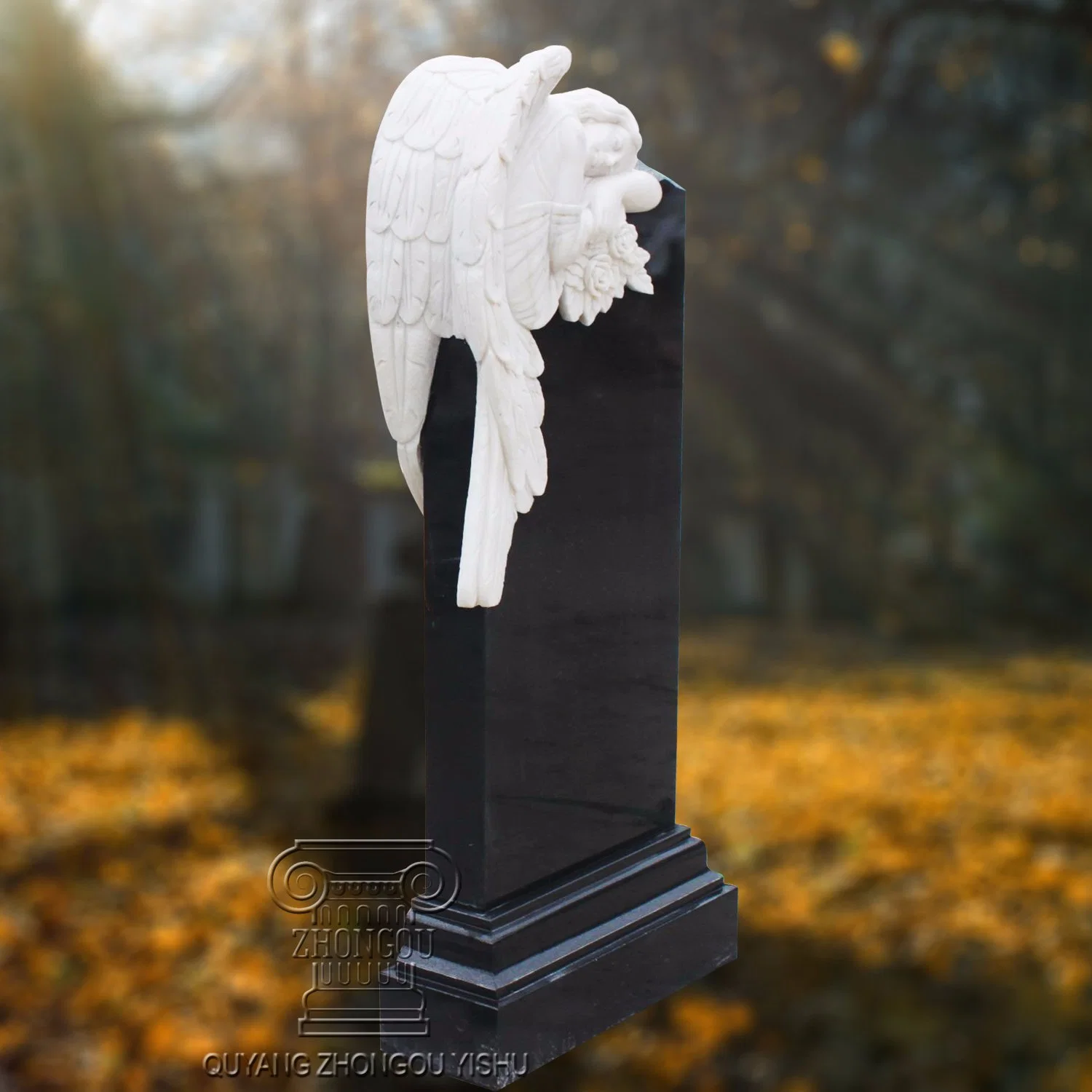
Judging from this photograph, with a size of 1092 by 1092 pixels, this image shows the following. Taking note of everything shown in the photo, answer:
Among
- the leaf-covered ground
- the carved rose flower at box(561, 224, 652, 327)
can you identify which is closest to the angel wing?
the carved rose flower at box(561, 224, 652, 327)

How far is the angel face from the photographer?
9.05ft

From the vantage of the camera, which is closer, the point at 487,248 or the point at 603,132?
the point at 487,248

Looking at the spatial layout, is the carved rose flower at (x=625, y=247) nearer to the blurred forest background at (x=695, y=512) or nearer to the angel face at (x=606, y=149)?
the angel face at (x=606, y=149)

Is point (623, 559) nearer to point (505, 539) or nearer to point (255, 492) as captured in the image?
point (505, 539)

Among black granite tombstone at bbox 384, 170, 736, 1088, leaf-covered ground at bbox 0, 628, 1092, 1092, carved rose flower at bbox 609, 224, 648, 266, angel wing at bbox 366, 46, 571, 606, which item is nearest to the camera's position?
angel wing at bbox 366, 46, 571, 606

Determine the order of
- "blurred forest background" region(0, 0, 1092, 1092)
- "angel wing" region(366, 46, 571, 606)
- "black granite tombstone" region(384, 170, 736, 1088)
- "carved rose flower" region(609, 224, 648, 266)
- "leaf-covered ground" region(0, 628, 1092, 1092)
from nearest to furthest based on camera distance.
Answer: "angel wing" region(366, 46, 571, 606), "black granite tombstone" region(384, 170, 736, 1088), "carved rose flower" region(609, 224, 648, 266), "leaf-covered ground" region(0, 628, 1092, 1092), "blurred forest background" region(0, 0, 1092, 1092)

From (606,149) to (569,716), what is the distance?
124cm

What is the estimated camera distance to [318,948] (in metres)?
3.29

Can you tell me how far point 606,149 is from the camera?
2.77 m

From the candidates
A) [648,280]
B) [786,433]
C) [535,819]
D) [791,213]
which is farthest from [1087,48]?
[535,819]

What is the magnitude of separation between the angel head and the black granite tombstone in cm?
16

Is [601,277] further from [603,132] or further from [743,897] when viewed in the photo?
[743,897]

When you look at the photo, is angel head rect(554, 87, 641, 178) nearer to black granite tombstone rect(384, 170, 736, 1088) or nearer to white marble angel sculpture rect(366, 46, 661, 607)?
white marble angel sculpture rect(366, 46, 661, 607)

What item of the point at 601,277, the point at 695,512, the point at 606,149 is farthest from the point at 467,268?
the point at 695,512
